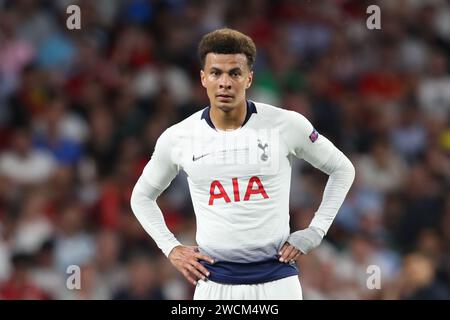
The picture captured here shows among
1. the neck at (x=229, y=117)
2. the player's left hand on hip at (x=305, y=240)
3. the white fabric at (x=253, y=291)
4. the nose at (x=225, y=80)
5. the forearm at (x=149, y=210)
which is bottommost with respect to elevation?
the white fabric at (x=253, y=291)

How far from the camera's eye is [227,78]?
18.9ft

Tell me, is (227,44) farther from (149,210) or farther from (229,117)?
(149,210)

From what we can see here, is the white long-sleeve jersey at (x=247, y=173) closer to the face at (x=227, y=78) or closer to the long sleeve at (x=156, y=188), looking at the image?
the long sleeve at (x=156, y=188)

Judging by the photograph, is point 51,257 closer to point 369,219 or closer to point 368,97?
point 369,219

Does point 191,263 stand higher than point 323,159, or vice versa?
point 323,159

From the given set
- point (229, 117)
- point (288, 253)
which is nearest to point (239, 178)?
point (229, 117)

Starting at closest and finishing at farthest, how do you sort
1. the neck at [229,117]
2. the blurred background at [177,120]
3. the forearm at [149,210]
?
the neck at [229,117]
the forearm at [149,210]
the blurred background at [177,120]

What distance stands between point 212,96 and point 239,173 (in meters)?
0.45

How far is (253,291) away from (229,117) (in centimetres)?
95

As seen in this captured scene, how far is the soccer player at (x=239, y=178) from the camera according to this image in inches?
228

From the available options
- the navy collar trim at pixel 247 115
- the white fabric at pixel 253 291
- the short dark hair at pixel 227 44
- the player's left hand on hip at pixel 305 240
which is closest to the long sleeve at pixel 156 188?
the navy collar trim at pixel 247 115

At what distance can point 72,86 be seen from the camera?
10.8 meters

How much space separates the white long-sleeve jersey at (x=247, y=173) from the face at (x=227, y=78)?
17 centimetres

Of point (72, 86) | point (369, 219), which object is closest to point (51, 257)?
point (72, 86)
